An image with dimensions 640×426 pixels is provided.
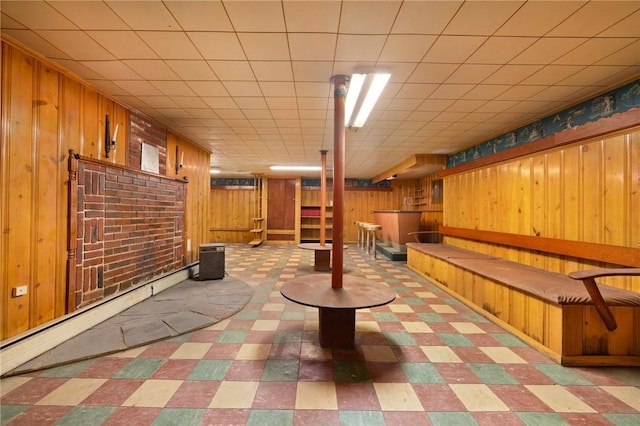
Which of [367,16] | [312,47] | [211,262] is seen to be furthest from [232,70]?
[211,262]

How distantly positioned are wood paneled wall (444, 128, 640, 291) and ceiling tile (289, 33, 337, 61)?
10.6 feet

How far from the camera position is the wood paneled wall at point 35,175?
214cm

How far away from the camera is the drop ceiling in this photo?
1.84 metres

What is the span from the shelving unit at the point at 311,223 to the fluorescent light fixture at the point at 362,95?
6.93 metres

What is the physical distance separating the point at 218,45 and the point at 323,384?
3002mm

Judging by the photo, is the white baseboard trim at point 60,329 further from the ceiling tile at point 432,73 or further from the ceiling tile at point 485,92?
the ceiling tile at point 485,92

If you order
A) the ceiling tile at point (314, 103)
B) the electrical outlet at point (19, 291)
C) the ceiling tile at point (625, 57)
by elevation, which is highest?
the ceiling tile at point (314, 103)

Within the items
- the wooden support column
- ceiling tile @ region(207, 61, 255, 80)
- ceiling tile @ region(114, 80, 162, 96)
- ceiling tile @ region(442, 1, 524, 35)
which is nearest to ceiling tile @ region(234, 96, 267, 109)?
ceiling tile @ region(207, 61, 255, 80)

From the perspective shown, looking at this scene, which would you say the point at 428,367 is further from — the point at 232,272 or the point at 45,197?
the point at 232,272

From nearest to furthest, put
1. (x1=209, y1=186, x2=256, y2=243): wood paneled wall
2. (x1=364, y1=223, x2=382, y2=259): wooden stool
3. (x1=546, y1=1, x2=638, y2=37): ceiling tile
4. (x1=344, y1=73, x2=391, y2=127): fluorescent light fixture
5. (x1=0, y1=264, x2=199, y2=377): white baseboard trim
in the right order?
(x1=546, y1=1, x2=638, y2=37): ceiling tile, (x1=0, y1=264, x2=199, y2=377): white baseboard trim, (x1=344, y1=73, x2=391, y2=127): fluorescent light fixture, (x1=364, y1=223, x2=382, y2=259): wooden stool, (x1=209, y1=186, x2=256, y2=243): wood paneled wall

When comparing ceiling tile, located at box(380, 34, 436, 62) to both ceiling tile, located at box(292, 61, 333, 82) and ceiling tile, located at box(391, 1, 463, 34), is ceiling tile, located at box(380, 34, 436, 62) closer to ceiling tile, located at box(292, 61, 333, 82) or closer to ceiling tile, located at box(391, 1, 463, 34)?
ceiling tile, located at box(391, 1, 463, 34)

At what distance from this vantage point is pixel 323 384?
6.35 feet

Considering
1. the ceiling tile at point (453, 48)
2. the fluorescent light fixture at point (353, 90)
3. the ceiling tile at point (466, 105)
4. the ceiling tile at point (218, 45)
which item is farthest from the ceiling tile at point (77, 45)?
the ceiling tile at point (466, 105)

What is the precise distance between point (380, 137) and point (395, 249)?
11.8 ft
